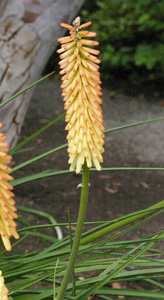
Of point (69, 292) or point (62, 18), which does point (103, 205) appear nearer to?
point (62, 18)

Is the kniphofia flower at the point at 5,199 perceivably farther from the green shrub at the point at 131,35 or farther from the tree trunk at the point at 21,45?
the green shrub at the point at 131,35

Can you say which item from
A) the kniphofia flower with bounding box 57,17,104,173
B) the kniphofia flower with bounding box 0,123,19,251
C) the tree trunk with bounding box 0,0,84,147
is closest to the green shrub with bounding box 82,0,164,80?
the tree trunk with bounding box 0,0,84,147

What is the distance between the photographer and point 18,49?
10.1 feet

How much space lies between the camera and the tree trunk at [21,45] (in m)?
2.96

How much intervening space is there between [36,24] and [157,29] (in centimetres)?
362

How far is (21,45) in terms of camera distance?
308 cm

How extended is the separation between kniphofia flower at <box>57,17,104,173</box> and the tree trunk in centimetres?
190

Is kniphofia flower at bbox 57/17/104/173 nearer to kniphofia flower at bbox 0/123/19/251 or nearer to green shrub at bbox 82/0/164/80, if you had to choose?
kniphofia flower at bbox 0/123/19/251

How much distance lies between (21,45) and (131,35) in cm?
398

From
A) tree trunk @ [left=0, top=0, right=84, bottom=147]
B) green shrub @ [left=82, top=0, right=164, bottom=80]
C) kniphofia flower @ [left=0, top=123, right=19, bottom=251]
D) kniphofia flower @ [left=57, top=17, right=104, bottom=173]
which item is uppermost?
green shrub @ [left=82, top=0, right=164, bottom=80]

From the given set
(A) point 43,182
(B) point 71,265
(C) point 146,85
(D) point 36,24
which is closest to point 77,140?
(B) point 71,265

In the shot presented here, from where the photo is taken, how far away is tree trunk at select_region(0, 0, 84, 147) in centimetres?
296

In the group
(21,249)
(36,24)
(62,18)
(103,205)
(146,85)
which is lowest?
(21,249)

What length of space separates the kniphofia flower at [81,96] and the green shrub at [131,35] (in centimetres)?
544
